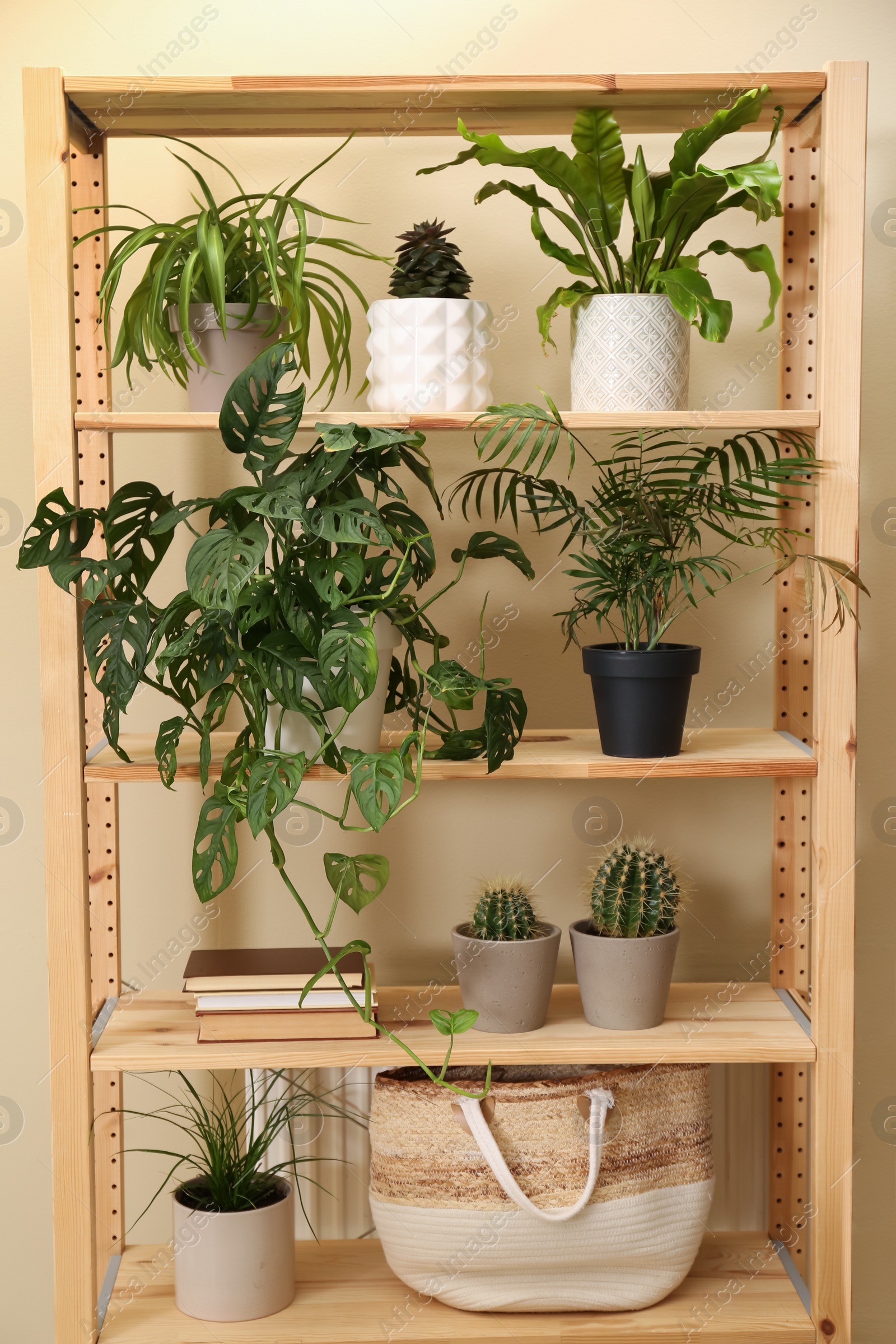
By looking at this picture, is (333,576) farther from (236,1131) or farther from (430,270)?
(236,1131)

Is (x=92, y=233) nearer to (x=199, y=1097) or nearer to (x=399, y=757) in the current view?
(x=399, y=757)

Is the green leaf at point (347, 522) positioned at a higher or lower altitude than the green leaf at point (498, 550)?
higher

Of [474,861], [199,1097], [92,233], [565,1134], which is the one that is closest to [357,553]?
[92,233]

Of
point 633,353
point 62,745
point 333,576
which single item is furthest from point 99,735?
point 633,353

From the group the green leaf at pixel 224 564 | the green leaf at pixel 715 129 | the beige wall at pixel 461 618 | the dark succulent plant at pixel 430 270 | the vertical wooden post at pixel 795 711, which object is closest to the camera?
the green leaf at pixel 224 564

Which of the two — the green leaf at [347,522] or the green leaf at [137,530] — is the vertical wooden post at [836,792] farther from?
the green leaf at [137,530]

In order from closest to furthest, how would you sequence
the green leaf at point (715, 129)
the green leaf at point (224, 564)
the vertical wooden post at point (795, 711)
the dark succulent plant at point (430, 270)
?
1. the green leaf at point (224, 564)
2. the green leaf at point (715, 129)
3. the dark succulent plant at point (430, 270)
4. the vertical wooden post at point (795, 711)

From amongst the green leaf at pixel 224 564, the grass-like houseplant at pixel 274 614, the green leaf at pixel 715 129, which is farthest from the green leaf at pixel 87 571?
the green leaf at pixel 715 129

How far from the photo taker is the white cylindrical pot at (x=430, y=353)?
4.71 feet

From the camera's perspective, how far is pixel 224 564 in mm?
1270

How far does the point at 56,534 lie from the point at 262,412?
12.6 inches

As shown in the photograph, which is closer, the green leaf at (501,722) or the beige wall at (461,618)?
the green leaf at (501,722)

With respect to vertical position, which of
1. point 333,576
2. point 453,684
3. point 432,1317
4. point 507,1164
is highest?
point 333,576

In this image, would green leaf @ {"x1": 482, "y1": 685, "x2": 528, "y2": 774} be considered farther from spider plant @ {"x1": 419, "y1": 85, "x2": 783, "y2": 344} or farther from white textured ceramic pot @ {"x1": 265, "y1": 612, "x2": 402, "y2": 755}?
spider plant @ {"x1": 419, "y1": 85, "x2": 783, "y2": 344}
